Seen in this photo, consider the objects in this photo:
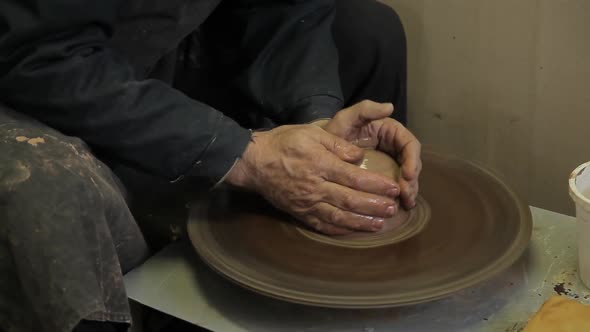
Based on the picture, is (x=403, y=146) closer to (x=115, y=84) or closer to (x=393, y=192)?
(x=393, y=192)

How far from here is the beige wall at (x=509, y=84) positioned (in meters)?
1.71

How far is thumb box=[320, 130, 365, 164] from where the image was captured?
132cm

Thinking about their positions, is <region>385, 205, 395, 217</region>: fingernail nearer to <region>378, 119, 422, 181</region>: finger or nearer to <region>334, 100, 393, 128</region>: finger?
<region>378, 119, 422, 181</region>: finger

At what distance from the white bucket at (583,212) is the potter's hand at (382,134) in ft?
0.92

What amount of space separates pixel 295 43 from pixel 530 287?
30.6 inches

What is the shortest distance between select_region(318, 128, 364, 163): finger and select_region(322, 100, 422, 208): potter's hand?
0.30ft

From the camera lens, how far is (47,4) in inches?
45.3

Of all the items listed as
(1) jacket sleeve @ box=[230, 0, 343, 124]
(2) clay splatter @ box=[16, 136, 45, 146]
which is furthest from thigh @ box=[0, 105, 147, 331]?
(1) jacket sleeve @ box=[230, 0, 343, 124]

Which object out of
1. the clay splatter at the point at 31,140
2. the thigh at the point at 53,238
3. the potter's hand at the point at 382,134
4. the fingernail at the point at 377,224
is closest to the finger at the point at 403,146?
the potter's hand at the point at 382,134

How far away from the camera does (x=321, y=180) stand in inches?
51.0

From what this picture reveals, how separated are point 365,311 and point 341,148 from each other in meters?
0.30

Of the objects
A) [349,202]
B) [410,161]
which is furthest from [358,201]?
[410,161]

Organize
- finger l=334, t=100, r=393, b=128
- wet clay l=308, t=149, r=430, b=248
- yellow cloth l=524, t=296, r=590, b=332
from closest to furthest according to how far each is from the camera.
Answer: yellow cloth l=524, t=296, r=590, b=332
wet clay l=308, t=149, r=430, b=248
finger l=334, t=100, r=393, b=128

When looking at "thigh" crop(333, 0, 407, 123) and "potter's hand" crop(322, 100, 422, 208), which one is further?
"thigh" crop(333, 0, 407, 123)
